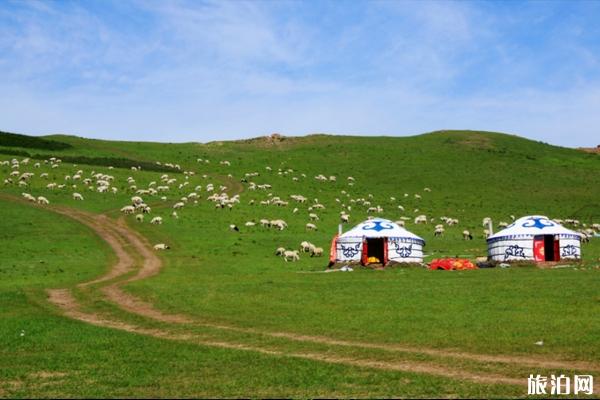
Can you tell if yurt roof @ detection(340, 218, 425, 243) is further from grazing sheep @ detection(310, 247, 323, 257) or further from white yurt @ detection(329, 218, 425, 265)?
grazing sheep @ detection(310, 247, 323, 257)

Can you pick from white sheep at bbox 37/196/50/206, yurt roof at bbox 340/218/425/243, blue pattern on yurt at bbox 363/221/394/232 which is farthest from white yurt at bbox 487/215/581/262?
white sheep at bbox 37/196/50/206

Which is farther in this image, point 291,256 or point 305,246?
point 305,246

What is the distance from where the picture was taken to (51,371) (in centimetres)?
1429

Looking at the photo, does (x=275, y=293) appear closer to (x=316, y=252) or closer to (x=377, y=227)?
(x=377, y=227)

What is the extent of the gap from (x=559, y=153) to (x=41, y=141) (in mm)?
75181

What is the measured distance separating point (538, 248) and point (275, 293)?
59.0 ft

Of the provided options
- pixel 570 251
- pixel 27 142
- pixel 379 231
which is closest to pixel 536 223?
pixel 570 251

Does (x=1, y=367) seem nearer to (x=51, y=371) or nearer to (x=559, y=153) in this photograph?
(x=51, y=371)

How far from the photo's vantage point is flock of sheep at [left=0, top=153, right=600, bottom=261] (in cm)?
5703

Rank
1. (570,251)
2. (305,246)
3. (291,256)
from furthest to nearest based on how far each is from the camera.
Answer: (305,246)
(291,256)
(570,251)

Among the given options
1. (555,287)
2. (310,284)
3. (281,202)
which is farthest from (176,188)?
(555,287)

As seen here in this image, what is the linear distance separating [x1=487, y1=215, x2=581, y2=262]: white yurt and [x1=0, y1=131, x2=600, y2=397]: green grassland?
1.72m

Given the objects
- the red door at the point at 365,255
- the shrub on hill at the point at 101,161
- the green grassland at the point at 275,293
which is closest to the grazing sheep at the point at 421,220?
the green grassland at the point at 275,293

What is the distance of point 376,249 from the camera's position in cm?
3956
